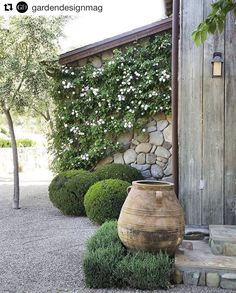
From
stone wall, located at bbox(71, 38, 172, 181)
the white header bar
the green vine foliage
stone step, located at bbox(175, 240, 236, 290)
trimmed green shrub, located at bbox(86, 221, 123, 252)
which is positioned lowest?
stone step, located at bbox(175, 240, 236, 290)

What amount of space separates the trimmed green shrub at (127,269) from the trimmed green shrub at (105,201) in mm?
1930

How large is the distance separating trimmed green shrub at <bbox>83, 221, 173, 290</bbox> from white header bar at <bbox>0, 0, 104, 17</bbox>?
445 cm

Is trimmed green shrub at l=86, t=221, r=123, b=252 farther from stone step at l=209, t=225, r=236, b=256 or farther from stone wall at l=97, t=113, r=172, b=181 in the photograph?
stone wall at l=97, t=113, r=172, b=181

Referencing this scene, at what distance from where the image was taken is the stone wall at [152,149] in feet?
20.8

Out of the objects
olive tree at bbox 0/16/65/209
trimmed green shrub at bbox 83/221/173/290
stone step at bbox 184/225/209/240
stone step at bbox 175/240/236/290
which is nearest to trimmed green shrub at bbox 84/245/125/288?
trimmed green shrub at bbox 83/221/173/290

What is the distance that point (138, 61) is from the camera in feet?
21.4

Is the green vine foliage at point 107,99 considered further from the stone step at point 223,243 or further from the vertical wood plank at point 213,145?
the stone step at point 223,243

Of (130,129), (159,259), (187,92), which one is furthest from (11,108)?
(159,259)

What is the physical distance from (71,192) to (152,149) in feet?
5.24

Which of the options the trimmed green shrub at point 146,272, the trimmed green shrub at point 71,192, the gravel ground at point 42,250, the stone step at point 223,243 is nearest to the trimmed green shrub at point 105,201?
the gravel ground at point 42,250

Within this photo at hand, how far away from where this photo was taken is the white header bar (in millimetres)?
6086

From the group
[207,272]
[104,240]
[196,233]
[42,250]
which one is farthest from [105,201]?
[207,272]

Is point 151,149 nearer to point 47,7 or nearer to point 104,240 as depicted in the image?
point 47,7

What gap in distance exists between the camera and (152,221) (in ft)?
10.0
